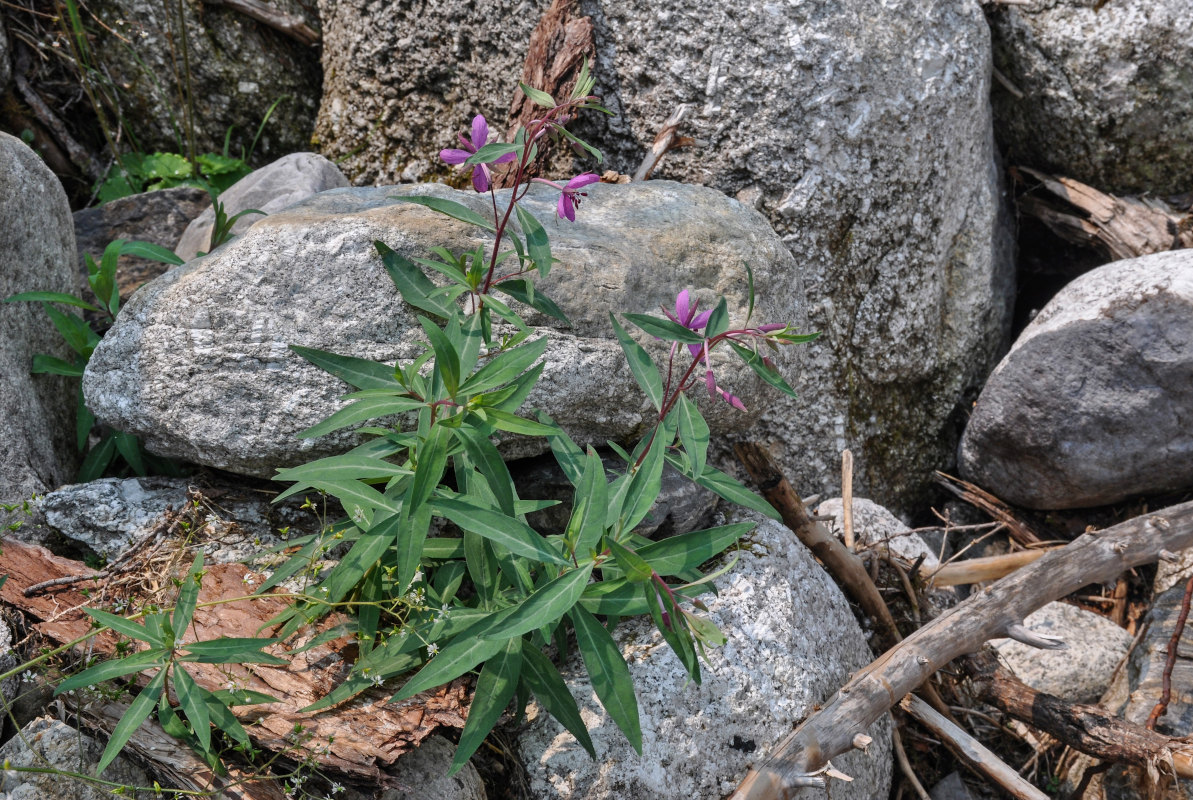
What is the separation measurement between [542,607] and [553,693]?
35 cm

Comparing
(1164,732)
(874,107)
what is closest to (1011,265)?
(874,107)

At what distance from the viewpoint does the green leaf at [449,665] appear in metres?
1.73

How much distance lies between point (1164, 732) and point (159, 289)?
11.6ft

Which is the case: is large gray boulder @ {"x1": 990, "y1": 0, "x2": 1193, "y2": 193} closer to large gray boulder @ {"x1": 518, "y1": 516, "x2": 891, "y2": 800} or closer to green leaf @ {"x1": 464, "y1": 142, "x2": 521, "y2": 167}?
→ large gray boulder @ {"x1": 518, "y1": 516, "x2": 891, "y2": 800}

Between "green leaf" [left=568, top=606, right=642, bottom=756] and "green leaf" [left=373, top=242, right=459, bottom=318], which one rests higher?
"green leaf" [left=373, top=242, right=459, bottom=318]

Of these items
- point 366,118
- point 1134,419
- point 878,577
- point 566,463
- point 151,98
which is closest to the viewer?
point 566,463

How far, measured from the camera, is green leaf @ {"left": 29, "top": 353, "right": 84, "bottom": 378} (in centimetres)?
273

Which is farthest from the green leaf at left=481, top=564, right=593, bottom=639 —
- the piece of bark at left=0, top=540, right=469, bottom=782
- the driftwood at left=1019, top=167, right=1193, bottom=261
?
the driftwood at left=1019, top=167, right=1193, bottom=261

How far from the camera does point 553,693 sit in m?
1.94

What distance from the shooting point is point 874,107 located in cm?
346

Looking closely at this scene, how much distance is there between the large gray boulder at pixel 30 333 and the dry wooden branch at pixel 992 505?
360 centimetres

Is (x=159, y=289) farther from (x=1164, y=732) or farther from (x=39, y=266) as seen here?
(x=1164, y=732)

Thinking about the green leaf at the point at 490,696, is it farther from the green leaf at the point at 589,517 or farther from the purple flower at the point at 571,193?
the purple flower at the point at 571,193

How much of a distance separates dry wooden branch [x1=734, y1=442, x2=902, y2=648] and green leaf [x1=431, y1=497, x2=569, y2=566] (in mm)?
1233
